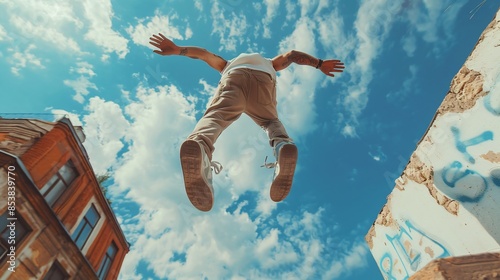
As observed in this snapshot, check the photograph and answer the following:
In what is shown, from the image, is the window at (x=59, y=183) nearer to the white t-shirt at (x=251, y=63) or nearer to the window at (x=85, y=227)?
the window at (x=85, y=227)

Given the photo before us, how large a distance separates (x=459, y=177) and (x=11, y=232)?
38.6 ft

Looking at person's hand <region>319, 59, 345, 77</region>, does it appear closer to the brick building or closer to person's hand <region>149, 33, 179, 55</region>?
person's hand <region>149, 33, 179, 55</region>

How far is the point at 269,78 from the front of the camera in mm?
3789

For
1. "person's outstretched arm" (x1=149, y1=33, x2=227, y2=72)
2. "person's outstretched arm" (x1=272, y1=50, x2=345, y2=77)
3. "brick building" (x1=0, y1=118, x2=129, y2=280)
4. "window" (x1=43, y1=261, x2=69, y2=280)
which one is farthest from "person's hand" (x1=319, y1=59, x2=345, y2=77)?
"window" (x1=43, y1=261, x2=69, y2=280)

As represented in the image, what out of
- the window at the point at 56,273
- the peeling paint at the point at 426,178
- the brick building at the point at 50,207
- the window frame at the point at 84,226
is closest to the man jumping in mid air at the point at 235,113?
the peeling paint at the point at 426,178

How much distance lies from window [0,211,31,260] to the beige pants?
926cm

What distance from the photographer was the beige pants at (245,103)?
3400 millimetres

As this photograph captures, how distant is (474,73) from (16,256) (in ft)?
40.4

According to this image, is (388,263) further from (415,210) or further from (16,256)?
(16,256)

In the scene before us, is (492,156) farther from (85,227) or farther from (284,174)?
(85,227)

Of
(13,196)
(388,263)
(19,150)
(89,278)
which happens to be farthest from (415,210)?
(89,278)

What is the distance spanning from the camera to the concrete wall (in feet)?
8.69

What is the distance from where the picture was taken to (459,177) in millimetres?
2945

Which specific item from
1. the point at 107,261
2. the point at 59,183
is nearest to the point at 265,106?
the point at 59,183
